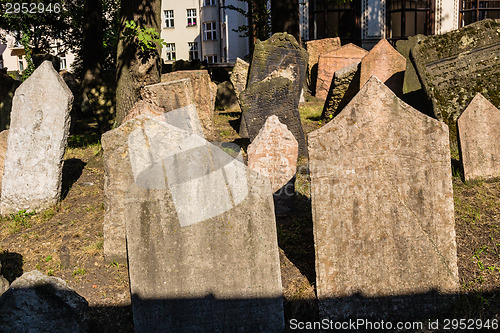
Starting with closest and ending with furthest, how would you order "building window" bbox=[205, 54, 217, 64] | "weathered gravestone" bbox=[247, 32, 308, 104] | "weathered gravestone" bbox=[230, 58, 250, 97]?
"weathered gravestone" bbox=[247, 32, 308, 104], "weathered gravestone" bbox=[230, 58, 250, 97], "building window" bbox=[205, 54, 217, 64]

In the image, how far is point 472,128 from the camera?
6.08 m

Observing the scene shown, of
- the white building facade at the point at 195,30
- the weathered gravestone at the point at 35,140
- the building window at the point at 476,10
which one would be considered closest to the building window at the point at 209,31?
the white building facade at the point at 195,30

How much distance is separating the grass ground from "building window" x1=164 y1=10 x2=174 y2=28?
35.7 m

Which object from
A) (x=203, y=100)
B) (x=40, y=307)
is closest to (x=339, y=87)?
(x=203, y=100)

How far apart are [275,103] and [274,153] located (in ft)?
6.77

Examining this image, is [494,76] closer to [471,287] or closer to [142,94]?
[471,287]

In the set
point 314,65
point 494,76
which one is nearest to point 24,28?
point 314,65

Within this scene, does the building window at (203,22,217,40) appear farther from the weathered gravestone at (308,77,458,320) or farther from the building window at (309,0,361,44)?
the weathered gravestone at (308,77,458,320)

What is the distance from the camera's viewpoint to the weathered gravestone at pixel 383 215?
13.4 ft

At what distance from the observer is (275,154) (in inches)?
246

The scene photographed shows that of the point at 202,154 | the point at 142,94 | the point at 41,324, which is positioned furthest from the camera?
the point at 142,94

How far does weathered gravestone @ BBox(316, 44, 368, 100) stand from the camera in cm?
1375

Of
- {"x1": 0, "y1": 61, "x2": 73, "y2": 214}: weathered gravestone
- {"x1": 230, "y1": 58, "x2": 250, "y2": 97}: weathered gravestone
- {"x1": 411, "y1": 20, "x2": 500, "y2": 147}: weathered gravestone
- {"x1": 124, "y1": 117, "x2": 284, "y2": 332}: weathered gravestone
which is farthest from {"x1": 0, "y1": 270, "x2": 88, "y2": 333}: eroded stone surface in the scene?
{"x1": 230, "y1": 58, "x2": 250, "y2": 97}: weathered gravestone

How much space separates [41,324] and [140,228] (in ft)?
3.18
